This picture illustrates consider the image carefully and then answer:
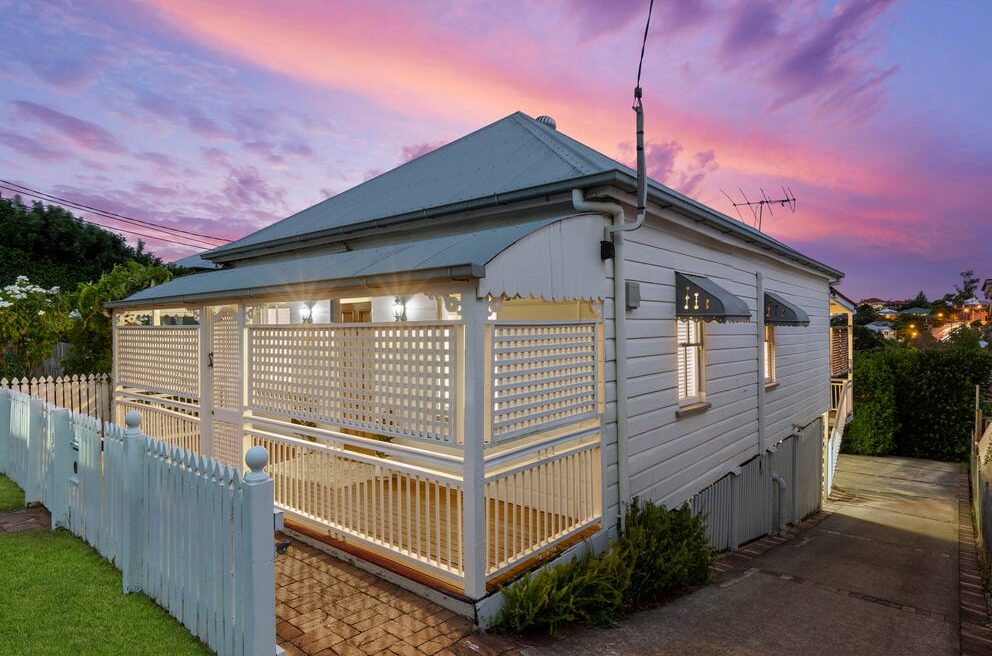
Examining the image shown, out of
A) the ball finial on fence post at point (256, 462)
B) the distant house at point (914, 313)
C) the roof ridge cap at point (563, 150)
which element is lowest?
the ball finial on fence post at point (256, 462)

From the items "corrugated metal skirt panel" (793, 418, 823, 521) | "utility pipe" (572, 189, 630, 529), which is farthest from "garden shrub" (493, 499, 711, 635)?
"corrugated metal skirt panel" (793, 418, 823, 521)

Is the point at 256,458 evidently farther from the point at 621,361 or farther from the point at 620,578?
the point at 621,361

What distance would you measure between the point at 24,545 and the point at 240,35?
26.9 feet

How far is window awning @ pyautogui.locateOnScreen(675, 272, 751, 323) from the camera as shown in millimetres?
6398

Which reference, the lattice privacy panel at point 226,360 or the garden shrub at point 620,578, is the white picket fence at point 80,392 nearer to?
the lattice privacy panel at point 226,360

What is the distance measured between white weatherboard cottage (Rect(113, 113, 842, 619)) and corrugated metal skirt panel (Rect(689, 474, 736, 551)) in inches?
1.8

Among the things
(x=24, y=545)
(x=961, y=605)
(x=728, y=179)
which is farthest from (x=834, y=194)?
(x=24, y=545)

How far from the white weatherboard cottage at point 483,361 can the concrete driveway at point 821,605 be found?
87 centimetres

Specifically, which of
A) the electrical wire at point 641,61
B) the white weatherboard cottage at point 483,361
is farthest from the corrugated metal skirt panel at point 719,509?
the electrical wire at point 641,61

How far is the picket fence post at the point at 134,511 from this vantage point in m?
3.91

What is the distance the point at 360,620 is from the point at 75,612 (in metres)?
A: 1.97

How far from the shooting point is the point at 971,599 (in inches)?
259

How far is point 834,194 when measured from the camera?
1020 inches

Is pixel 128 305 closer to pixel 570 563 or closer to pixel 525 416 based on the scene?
pixel 525 416
